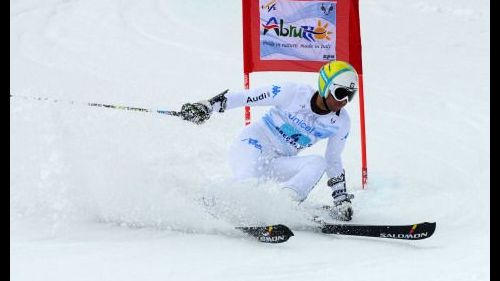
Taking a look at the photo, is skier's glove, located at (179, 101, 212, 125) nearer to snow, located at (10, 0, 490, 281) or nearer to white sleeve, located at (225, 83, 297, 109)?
white sleeve, located at (225, 83, 297, 109)

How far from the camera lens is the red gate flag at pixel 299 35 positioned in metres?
7.18

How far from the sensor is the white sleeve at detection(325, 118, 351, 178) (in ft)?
20.0

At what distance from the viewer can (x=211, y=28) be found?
1427 cm

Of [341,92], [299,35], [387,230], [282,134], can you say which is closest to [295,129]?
[282,134]

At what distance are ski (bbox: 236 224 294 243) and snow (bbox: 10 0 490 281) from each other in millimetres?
60

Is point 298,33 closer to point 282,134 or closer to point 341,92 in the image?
point 282,134

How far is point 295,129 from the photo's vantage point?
19.6 ft

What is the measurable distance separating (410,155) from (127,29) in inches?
299

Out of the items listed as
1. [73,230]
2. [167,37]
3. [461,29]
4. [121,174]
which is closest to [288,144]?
[121,174]

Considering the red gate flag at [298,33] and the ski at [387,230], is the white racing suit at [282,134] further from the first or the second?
the red gate flag at [298,33]

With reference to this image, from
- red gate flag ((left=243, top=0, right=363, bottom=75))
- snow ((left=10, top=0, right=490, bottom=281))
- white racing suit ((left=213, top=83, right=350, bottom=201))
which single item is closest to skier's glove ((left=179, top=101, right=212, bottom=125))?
white racing suit ((left=213, top=83, right=350, bottom=201))

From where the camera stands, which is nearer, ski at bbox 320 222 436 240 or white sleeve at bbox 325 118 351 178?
ski at bbox 320 222 436 240

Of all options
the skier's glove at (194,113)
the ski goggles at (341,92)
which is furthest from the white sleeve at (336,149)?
the skier's glove at (194,113)

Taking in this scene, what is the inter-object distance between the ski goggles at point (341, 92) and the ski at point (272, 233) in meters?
1.20
